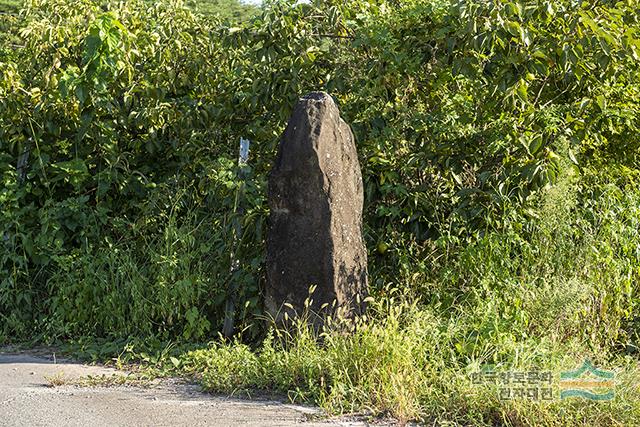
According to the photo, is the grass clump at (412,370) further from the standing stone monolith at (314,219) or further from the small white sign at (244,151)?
the small white sign at (244,151)

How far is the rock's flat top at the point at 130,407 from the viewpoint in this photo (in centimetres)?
561

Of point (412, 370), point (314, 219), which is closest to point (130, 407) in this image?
point (412, 370)

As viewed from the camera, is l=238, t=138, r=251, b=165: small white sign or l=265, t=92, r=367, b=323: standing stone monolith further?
l=238, t=138, r=251, b=165: small white sign

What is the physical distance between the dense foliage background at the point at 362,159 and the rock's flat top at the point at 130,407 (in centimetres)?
121

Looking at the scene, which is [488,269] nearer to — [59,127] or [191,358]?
[191,358]

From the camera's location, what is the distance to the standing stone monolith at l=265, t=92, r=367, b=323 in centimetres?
693

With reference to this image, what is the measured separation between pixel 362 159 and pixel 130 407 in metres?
3.09

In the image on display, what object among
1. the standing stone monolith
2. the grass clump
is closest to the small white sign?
the standing stone monolith

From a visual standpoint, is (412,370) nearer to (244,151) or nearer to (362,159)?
(362,159)

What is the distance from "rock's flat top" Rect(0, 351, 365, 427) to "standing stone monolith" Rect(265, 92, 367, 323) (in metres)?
1.11

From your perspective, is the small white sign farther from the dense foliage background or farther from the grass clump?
the grass clump

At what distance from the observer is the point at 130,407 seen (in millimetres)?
5949

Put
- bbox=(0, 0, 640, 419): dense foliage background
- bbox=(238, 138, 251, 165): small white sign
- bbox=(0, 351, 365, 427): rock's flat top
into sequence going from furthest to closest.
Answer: bbox=(238, 138, 251, 165): small white sign → bbox=(0, 0, 640, 419): dense foliage background → bbox=(0, 351, 365, 427): rock's flat top

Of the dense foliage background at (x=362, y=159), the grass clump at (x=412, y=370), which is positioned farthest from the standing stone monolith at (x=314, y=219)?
the dense foliage background at (x=362, y=159)
